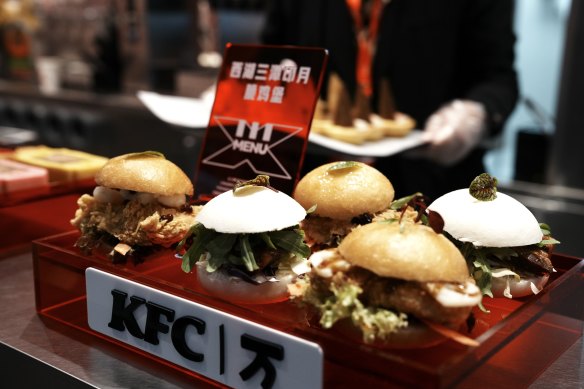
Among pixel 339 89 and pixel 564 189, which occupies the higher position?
pixel 339 89

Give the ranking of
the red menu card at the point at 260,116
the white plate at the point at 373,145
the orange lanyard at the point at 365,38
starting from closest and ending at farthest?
the red menu card at the point at 260,116, the white plate at the point at 373,145, the orange lanyard at the point at 365,38

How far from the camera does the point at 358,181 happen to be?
1330 mm

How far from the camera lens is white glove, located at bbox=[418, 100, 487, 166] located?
2529 millimetres

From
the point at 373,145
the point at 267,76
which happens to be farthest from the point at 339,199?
the point at 373,145

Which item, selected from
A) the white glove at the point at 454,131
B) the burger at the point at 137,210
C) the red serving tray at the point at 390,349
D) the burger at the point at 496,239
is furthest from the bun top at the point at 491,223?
the white glove at the point at 454,131

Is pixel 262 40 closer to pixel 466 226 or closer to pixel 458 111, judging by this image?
pixel 458 111

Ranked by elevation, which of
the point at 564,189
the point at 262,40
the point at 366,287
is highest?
the point at 262,40

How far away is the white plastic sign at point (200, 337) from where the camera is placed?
100 cm

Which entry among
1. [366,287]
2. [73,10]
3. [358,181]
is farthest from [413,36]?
[73,10]

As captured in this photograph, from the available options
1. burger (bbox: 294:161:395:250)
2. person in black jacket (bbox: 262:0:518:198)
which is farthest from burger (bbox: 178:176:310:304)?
person in black jacket (bbox: 262:0:518:198)

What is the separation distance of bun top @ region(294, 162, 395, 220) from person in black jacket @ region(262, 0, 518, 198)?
149 centimetres

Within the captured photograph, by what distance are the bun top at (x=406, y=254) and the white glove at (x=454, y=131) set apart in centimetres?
152

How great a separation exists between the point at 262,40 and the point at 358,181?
263 centimetres

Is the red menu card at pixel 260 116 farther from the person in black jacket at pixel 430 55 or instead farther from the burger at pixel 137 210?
the person in black jacket at pixel 430 55
